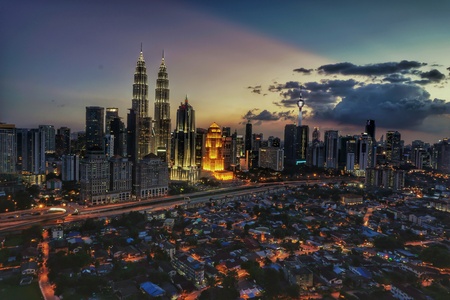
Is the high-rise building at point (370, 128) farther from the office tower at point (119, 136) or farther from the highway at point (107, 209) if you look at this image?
the office tower at point (119, 136)

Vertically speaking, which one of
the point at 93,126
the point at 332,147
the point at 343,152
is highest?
the point at 93,126

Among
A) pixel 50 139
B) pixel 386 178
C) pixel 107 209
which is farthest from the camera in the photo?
pixel 50 139

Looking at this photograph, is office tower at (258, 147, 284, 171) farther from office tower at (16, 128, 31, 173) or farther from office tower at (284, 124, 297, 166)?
office tower at (16, 128, 31, 173)

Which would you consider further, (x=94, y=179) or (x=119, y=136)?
(x=119, y=136)

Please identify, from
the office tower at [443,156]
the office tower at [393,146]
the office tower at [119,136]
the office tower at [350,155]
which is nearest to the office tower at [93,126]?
the office tower at [119,136]

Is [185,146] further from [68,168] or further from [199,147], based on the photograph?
[68,168]

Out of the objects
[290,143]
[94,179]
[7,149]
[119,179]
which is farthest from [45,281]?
[290,143]
